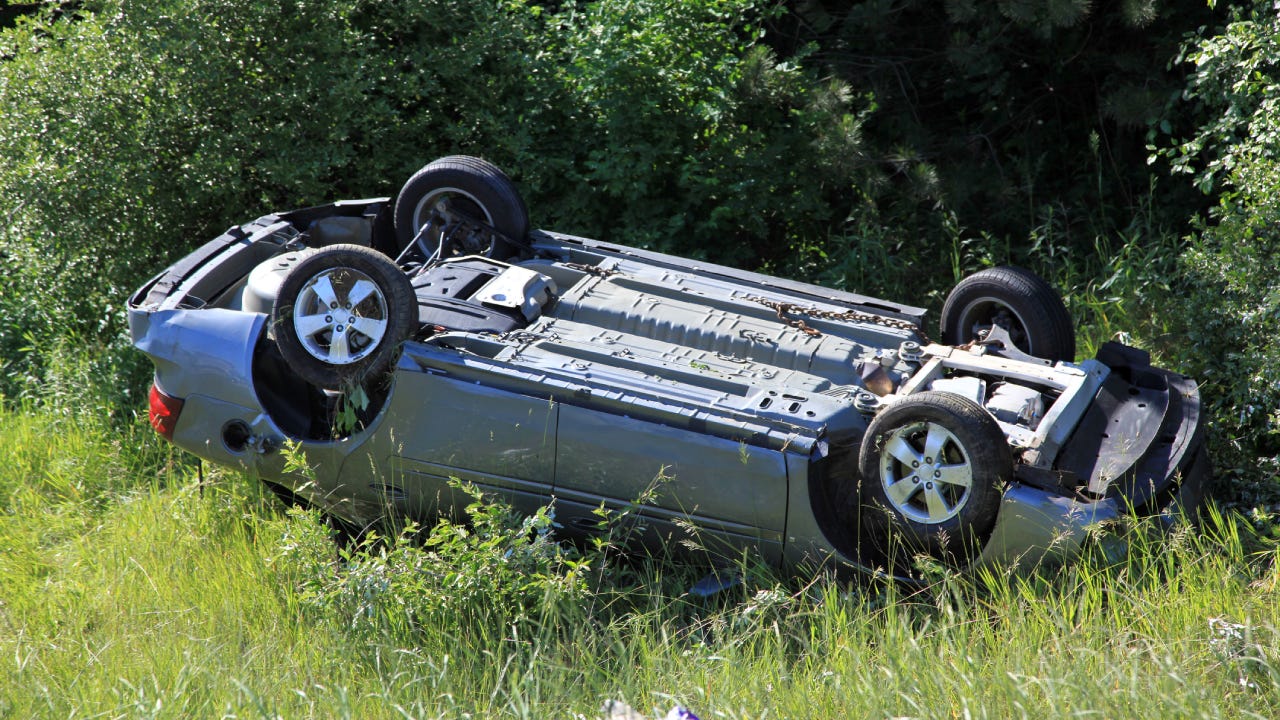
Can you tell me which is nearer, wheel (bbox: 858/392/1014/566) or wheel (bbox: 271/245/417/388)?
wheel (bbox: 858/392/1014/566)

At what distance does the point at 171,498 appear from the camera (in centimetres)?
590

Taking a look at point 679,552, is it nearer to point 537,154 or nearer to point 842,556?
point 842,556

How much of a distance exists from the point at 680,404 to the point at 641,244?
A: 3.31m

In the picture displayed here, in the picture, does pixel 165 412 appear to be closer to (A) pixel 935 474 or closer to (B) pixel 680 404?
(B) pixel 680 404

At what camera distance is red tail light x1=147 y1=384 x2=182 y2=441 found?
5098 mm

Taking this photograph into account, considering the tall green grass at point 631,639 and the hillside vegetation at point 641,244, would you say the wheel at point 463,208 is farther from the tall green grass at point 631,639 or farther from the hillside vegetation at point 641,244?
the tall green grass at point 631,639

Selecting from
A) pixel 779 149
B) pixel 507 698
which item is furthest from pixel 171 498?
pixel 779 149

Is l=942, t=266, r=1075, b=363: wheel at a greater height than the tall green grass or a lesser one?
greater

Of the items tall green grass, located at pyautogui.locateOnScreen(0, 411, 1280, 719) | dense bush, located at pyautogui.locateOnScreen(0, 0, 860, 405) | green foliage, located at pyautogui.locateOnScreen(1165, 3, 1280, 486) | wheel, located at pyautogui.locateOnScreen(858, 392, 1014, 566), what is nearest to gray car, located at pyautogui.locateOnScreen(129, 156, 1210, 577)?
wheel, located at pyautogui.locateOnScreen(858, 392, 1014, 566)

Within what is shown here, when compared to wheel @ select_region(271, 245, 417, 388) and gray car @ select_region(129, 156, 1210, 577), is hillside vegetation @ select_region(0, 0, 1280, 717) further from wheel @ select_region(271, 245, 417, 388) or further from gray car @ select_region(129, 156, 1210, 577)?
wheel @ select_region(271, 245, 417, 388)

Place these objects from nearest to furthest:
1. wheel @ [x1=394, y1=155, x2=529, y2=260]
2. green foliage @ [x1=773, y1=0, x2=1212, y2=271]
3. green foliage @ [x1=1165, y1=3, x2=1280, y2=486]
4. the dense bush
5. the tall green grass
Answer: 1. the tall green grass
2. green foliage @ [x1=1165, y1=3, x2=1280, y2=486]
3. wheel @ [x1=394, y1=155, x2=529, y2=260]
4. the dense bush
5. green foliage @ [x1=773, y1=0, x2=1212, y2=271]

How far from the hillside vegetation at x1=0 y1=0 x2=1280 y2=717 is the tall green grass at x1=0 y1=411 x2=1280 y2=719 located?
0.07ft

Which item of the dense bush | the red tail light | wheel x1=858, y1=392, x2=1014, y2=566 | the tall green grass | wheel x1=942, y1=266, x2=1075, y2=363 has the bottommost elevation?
the tall green grass

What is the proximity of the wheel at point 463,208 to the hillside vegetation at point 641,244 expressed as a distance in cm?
161
